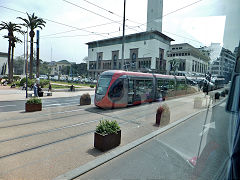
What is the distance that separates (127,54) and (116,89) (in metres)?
5.44

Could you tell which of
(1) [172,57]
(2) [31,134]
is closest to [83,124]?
(2) [31,134]

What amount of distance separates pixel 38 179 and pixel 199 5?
14.1 feet

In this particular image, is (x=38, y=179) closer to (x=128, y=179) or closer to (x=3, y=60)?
(x=128, y=179)

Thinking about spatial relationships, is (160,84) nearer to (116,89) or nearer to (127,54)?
(116,89)

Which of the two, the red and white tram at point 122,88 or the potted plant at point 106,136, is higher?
the red and white tram at point 122,88

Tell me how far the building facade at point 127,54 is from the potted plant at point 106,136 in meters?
2.77

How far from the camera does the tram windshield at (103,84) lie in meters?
10.0

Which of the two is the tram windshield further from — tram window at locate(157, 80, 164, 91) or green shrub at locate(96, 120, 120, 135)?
green shrub at locate(96, 120, 120, 135)

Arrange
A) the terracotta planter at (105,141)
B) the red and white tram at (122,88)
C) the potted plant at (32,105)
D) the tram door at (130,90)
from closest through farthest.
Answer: the terracotta planter at (105,141) → the potted plant at (32,105) → the red and white tram at (122,88) → the tram door at (130,90)

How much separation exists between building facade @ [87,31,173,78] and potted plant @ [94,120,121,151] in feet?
9.10

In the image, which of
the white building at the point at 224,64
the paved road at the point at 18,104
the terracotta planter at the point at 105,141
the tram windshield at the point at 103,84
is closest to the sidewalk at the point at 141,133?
the terracotta planter at the point at 105,141

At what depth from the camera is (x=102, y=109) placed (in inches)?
420

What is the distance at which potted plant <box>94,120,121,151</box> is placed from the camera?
4.64 meters

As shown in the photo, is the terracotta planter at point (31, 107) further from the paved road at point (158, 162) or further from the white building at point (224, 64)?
the white building at point (224, 64)
